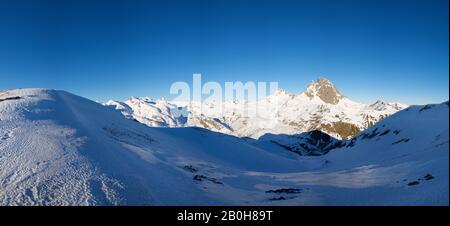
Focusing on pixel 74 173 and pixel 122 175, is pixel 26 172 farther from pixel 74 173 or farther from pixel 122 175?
pixel 122 175

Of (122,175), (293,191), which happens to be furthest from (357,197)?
(122,175)

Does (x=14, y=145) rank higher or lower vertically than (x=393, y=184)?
higher

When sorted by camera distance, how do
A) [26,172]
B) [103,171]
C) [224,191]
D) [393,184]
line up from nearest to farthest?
[26,172] → [103,171] → [393,184] → [224,191]

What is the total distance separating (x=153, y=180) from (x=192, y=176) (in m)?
13.3

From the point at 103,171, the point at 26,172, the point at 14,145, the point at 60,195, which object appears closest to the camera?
the point at 60,195

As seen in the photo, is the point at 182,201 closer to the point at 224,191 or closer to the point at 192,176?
the point at 224,191

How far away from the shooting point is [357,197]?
39375 millimetres

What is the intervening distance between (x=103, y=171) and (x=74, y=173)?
2837 mm

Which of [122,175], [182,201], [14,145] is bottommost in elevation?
[182,201]

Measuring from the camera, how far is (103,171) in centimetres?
3462
